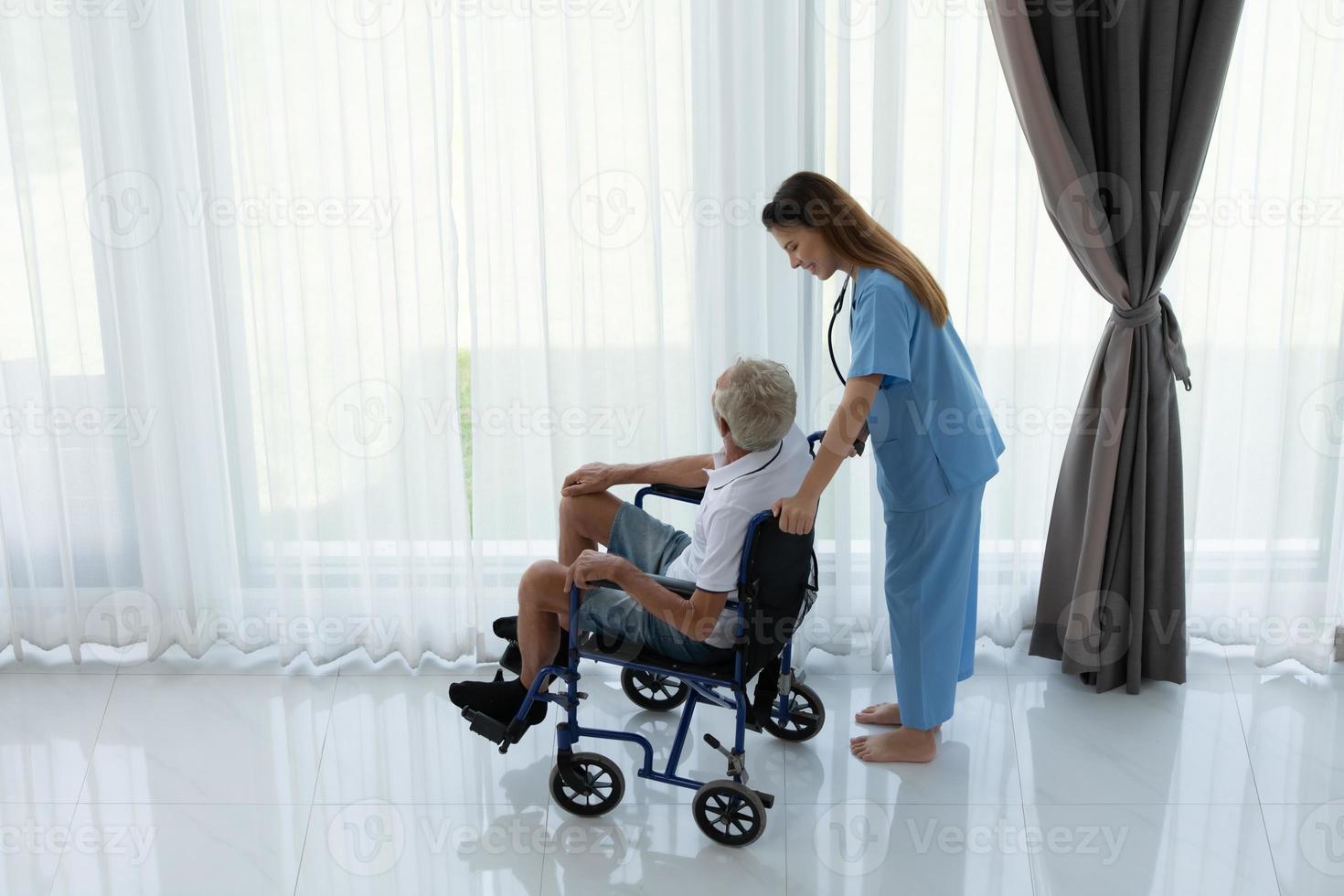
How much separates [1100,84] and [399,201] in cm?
178

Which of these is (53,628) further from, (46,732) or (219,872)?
(219,872)

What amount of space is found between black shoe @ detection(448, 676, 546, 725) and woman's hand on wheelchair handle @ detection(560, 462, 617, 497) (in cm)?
47

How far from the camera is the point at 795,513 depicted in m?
2.55

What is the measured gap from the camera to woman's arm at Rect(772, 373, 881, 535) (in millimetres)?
2553

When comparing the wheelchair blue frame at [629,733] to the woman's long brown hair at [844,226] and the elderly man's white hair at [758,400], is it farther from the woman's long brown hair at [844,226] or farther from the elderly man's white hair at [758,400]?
the woman's long brown hair at [844,226]

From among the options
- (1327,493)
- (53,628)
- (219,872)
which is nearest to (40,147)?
(53,628)

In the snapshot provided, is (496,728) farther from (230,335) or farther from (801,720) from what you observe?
(230,335)

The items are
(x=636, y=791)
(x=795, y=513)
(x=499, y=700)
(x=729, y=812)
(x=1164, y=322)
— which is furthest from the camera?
(x=1164, y=322)

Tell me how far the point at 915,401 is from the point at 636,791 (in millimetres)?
1157

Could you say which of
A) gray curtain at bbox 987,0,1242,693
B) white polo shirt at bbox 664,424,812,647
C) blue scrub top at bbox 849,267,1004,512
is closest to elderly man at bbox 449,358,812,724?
white polo shirt at bbox 664,424,812,647

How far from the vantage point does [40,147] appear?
10.4 ft

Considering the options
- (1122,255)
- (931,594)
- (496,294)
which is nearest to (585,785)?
(931,594)

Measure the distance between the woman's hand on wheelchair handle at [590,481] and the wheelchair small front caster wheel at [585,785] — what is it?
616 millimetres

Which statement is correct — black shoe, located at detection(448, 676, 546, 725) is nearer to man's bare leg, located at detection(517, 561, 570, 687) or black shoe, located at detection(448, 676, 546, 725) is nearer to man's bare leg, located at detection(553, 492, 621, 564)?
man's bare leg, located at detection(517, 561, 570, 687)
